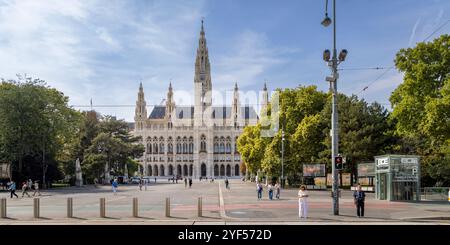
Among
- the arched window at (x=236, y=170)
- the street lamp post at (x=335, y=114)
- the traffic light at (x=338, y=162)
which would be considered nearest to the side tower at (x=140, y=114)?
the arched window at (x=236, y=170)

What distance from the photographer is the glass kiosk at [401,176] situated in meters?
34.0

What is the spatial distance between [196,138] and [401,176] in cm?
14134

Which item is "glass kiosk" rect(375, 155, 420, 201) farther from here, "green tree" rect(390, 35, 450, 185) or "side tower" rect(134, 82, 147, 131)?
"side tower" rect(134, 82, 147, 131)

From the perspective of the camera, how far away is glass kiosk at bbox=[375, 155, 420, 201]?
112ft

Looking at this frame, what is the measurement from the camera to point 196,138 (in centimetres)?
17375

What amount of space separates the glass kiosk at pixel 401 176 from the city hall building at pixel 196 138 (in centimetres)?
13789

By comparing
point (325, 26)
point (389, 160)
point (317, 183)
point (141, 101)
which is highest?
point (141, 101)

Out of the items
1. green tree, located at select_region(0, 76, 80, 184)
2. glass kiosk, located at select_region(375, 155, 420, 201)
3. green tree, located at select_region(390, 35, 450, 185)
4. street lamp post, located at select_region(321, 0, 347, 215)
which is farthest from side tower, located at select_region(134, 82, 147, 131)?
street lamp post, located at select_region(321, 0, 347, 215)

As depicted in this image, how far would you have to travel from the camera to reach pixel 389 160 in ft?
111

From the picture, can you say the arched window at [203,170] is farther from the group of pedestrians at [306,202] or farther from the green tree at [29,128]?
the group of pedestrians at [306,202]

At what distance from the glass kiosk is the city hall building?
452ft
